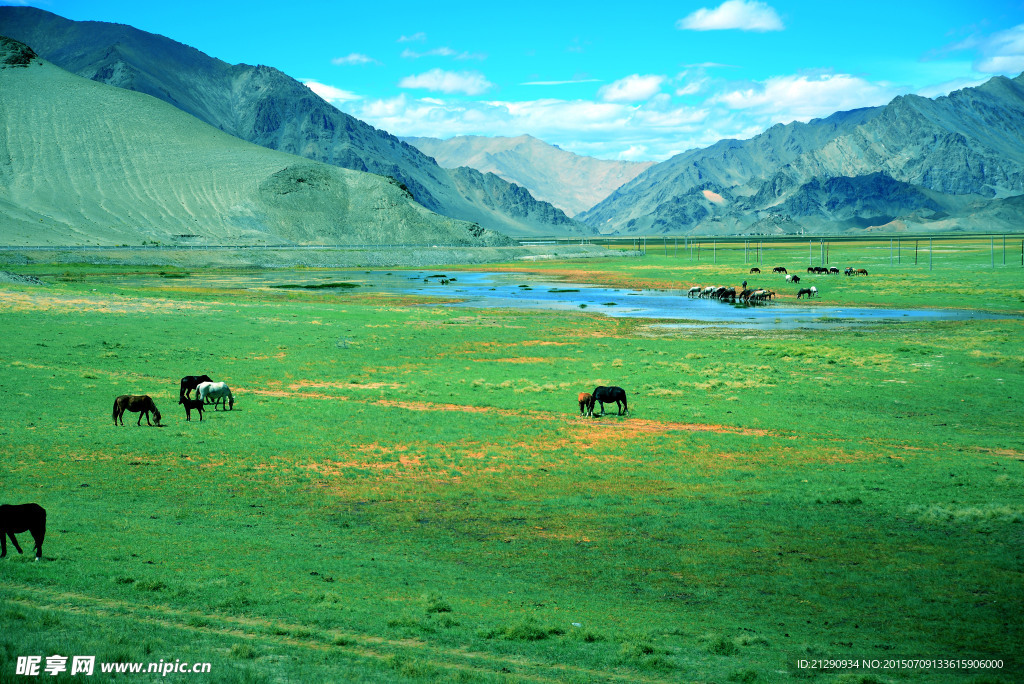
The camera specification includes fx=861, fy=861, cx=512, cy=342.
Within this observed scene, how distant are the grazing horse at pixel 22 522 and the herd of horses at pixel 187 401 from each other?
35.1ft

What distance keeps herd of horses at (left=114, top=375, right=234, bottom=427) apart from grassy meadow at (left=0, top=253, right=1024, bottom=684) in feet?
1.66

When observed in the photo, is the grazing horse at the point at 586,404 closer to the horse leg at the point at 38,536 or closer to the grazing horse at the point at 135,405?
the grazing horse at the point at 135,405

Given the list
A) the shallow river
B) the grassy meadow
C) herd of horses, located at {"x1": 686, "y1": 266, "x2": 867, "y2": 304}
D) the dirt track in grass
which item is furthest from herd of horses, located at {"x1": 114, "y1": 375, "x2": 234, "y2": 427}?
herd of horses, located at {"x1": 686, "y1": 266, "x2": 867, "y2": 304}

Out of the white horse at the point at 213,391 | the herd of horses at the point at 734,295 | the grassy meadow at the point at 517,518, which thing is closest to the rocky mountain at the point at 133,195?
the herd of horses at the point at 734,295

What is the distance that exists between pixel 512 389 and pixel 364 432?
8.96 meters

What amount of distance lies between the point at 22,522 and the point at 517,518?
8.58 m

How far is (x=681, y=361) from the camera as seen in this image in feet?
128

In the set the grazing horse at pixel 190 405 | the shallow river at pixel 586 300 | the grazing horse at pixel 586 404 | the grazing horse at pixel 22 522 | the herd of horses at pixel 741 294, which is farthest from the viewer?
the herd of horses at pixel 741 294

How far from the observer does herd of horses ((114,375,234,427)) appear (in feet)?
79.0

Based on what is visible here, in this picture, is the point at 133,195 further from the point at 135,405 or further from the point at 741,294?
the point at 135,405

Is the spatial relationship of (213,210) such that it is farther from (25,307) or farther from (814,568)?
(814,568)

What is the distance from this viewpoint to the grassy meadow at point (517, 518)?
1109cm

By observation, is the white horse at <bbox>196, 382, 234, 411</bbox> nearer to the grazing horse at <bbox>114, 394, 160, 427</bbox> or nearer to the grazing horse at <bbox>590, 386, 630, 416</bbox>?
the grazing horse at <bbox>114, 394, 160, 427</bbox>

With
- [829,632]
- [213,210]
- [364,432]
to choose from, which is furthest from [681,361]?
[213,210]
